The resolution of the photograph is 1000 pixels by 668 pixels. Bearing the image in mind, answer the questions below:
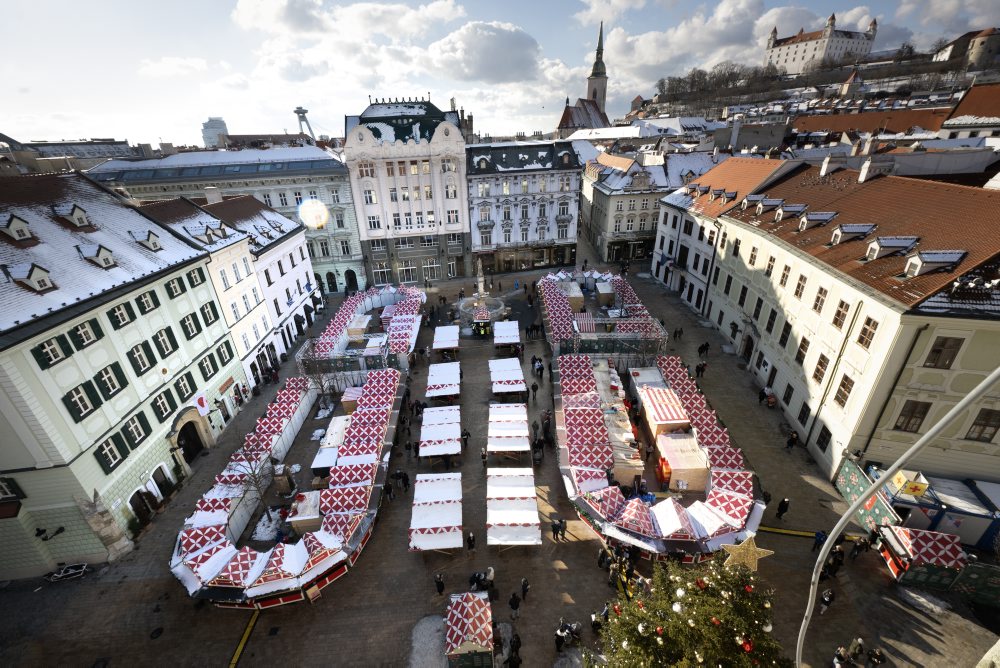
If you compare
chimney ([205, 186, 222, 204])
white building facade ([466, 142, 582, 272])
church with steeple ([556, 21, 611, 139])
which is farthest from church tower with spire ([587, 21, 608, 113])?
chimney ([205, 186, 222, 204])

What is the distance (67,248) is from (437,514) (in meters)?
23.4

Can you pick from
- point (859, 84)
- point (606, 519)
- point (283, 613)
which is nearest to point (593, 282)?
point (606, 519)

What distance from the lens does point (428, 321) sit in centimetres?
4266

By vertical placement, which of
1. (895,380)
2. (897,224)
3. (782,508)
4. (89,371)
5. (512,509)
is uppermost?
(897,224)

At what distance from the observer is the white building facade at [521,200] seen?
4931 centimetres

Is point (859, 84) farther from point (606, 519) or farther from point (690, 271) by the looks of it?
point (606, 519)

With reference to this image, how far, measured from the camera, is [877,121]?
2670 inches

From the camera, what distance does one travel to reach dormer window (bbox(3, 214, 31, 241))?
20.1 metres

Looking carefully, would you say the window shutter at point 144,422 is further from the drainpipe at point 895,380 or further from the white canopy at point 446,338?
the drainpipe at point 895,380

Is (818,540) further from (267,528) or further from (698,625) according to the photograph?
(267,528)

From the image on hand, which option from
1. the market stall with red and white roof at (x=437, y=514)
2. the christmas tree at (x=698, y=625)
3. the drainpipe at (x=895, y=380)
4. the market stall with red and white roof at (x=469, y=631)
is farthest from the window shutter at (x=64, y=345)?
the drainpipe at (x=895, y=380)

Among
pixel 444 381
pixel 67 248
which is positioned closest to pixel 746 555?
pixel 444 381

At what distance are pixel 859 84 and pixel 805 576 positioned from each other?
150 m

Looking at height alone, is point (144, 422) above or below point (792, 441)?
above
